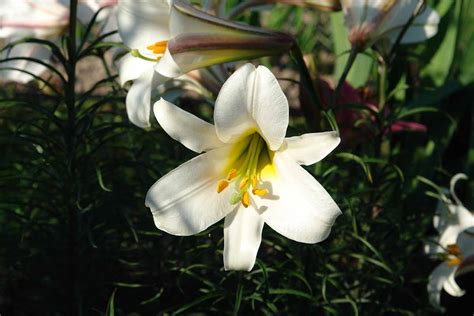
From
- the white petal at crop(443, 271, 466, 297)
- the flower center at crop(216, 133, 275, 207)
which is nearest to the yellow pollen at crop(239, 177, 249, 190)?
the flower center at crop(216, 133, 275, 207)

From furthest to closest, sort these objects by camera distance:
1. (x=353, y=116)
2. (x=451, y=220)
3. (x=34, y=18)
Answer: (x=353, y=116), (x=451, y=220), (x=34, y=18)

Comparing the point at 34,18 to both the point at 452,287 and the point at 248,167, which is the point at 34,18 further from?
the point at 452,287

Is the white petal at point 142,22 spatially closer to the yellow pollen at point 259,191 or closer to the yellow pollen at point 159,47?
the yellow pollen at point 159,47

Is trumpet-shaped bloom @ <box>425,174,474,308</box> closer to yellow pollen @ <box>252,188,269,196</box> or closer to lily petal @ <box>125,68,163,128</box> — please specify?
yellow pollen @ <box>252,188,269,196</box>

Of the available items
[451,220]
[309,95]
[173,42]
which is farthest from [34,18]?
[451,220]

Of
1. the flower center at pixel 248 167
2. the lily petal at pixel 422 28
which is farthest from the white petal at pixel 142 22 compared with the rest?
the lily petal at pixel 422 28

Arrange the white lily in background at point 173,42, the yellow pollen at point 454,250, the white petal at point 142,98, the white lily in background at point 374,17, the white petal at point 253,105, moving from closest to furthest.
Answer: the white petal at point 253,105 → the white lily in background at point 173,42 → the white petal at point 142,98 → the white lily in background at point 374,17 → the yellow pollen at point 454,250
